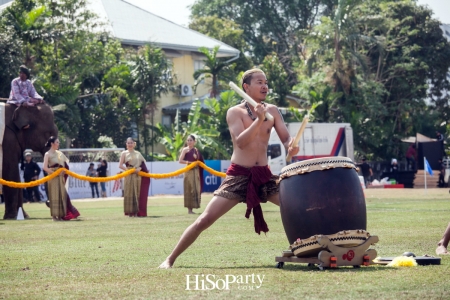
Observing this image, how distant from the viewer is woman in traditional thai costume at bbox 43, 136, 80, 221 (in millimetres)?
19500

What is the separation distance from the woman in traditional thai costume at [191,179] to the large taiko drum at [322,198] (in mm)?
12688

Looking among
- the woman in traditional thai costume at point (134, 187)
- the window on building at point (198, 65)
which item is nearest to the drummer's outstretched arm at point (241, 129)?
the woman in traditional thai costume at point (134, 187)

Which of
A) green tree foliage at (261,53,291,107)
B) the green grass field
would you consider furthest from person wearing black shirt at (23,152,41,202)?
green tree foliage at (261,53,291,107)

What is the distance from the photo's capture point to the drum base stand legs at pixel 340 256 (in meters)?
8.01

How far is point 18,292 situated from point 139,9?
4885 cm

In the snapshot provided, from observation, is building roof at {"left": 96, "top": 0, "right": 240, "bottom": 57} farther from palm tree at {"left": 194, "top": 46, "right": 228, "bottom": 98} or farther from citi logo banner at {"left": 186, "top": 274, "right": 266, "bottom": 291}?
citi logo banner at {"left": 186, "top": 274, "right": 266, "bottom": 291}

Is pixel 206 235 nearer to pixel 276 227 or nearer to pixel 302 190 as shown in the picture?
pixel 276 227

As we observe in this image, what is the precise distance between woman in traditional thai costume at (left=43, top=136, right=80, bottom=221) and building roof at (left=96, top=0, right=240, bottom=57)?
1085 inches

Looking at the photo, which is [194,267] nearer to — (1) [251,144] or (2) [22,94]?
(1) [251,144]

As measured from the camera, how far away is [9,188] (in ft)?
68.8

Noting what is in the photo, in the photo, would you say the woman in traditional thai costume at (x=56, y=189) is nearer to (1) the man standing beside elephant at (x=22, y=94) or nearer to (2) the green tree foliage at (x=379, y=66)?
(1) the man standing beside elephant at (x=22, y=94)

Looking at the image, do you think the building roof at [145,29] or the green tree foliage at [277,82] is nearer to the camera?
the building roof at [145,29]

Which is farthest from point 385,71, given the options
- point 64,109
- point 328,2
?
point 64,109

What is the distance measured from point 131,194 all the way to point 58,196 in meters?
1.91
